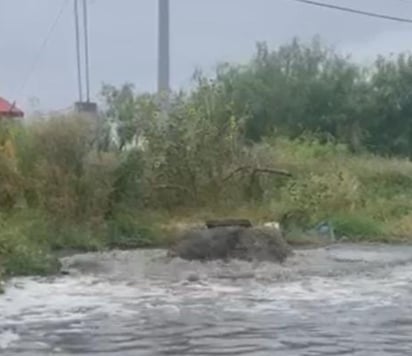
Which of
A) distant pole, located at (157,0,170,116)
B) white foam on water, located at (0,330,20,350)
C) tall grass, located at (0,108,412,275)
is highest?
distant pole, located at (157,0,170,116)

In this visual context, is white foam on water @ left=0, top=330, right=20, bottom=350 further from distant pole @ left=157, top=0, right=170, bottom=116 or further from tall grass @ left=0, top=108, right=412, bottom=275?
distant pole @ left=157, top=0, right=170, bottom=116

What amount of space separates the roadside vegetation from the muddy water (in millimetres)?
1885

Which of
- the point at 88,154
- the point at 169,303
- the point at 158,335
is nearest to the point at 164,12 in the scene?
the point at 88,154

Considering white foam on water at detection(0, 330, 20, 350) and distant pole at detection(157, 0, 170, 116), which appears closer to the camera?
white foam on water at detection(0, 330, 20, 350)

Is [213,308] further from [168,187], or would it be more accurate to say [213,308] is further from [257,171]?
[257,171]

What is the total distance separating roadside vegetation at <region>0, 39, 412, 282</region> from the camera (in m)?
23.8

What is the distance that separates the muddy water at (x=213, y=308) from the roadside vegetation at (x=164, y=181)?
6.18ft

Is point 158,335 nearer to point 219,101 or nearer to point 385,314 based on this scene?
point 385,314

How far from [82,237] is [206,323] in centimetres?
1012

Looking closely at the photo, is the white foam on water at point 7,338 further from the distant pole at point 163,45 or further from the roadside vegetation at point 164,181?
the distant pole at point 163,45

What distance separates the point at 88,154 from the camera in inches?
958

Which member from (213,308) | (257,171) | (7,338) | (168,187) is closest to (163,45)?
(257,171)

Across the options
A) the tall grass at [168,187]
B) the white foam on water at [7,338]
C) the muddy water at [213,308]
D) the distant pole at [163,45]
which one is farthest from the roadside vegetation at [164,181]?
the white foam on water at [7,338]

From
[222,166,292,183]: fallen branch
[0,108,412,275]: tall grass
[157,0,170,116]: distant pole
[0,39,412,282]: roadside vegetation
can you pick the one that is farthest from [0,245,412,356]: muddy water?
[157,0,170,116]: distant pole
